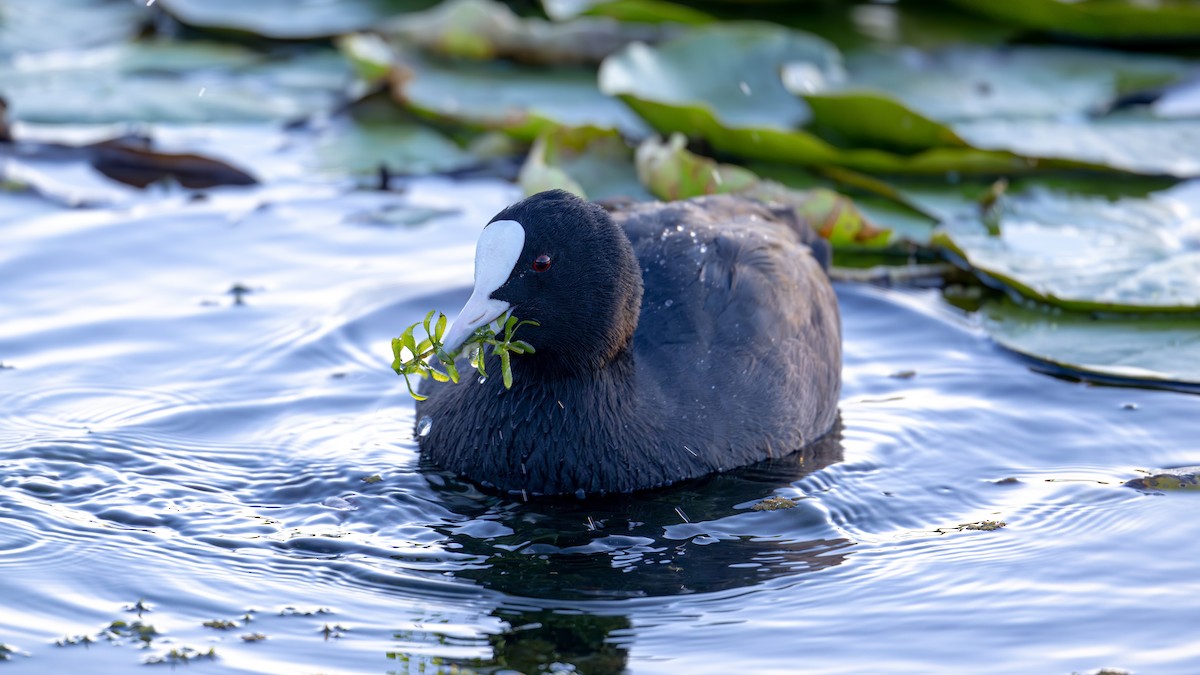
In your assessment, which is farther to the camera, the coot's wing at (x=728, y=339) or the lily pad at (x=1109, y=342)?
the lily pad at (x=1109, y=342)

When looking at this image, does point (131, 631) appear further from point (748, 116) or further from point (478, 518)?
point (748, 116)

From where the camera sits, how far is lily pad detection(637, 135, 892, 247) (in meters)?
6.23

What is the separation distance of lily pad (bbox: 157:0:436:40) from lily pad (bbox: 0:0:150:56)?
0.23 metres

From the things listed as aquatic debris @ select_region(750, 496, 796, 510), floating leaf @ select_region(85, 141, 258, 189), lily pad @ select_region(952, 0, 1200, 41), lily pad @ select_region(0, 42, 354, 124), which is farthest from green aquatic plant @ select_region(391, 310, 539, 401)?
lily pad @ select_region(952, 0, 1200, 41)

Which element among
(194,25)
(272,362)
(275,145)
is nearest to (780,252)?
(272,362)

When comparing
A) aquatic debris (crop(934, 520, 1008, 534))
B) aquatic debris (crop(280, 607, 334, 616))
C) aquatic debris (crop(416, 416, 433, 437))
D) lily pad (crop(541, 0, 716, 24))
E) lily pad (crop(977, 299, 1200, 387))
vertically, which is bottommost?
aquatic debris (crop(280, 607, 334, 616))

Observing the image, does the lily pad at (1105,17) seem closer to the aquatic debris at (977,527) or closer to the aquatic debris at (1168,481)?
the aquatic debris at (1168,481)

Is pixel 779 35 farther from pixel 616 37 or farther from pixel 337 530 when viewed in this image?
pixel 337 530

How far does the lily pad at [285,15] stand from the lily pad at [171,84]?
0.57 feet

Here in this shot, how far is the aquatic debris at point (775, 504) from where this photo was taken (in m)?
4.48

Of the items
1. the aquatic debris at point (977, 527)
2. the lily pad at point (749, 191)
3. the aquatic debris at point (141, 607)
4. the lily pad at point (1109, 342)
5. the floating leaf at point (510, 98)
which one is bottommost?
the aquatic debris at point (141, 607)

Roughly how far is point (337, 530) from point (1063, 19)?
5.33 meters

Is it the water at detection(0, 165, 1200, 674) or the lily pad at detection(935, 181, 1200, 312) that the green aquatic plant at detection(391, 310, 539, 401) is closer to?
the water at detection(0, 165, 1200, 674)

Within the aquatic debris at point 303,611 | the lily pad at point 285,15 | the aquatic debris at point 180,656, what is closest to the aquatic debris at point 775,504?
the aquatic debris at point 303,611
